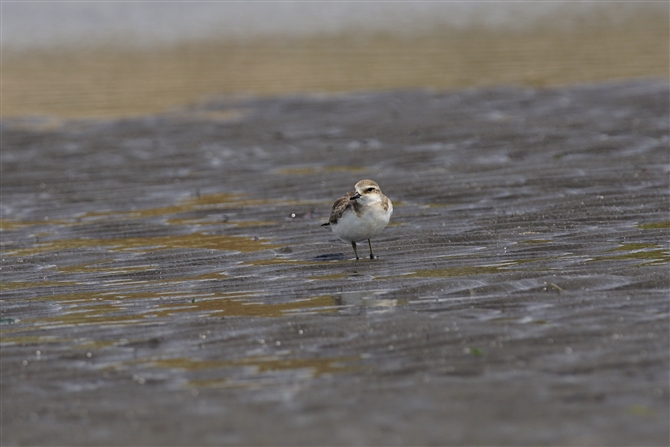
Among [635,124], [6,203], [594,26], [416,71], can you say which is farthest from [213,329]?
[594,26]

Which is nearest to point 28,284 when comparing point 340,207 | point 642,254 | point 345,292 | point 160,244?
point 160,244

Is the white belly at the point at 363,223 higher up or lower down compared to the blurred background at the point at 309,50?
lower down

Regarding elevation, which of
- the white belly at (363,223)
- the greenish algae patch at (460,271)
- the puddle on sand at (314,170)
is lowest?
the greenish algae patch at (460,271)

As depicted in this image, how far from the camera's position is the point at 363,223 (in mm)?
13227

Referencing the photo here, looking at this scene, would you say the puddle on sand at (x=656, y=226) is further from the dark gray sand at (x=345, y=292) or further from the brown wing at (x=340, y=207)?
the brown wing at (x=340, y=207)

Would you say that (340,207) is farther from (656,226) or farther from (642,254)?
(656,226)

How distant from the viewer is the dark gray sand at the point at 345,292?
7836mm

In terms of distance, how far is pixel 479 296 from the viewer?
10891 millimetres

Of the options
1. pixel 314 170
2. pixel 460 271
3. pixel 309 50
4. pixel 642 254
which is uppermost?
pixel 309 50

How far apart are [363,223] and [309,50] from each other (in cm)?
3079

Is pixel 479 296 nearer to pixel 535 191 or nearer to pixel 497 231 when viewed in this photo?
pixel 497 231

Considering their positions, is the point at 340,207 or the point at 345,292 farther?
the point at 340,207

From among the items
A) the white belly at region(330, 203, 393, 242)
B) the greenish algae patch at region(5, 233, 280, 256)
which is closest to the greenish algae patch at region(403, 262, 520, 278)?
the white belly at region(330, 203, 393, 242)

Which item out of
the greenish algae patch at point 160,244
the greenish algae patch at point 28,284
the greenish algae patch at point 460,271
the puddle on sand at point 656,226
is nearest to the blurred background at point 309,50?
the greenish algae patch at point 160,244
